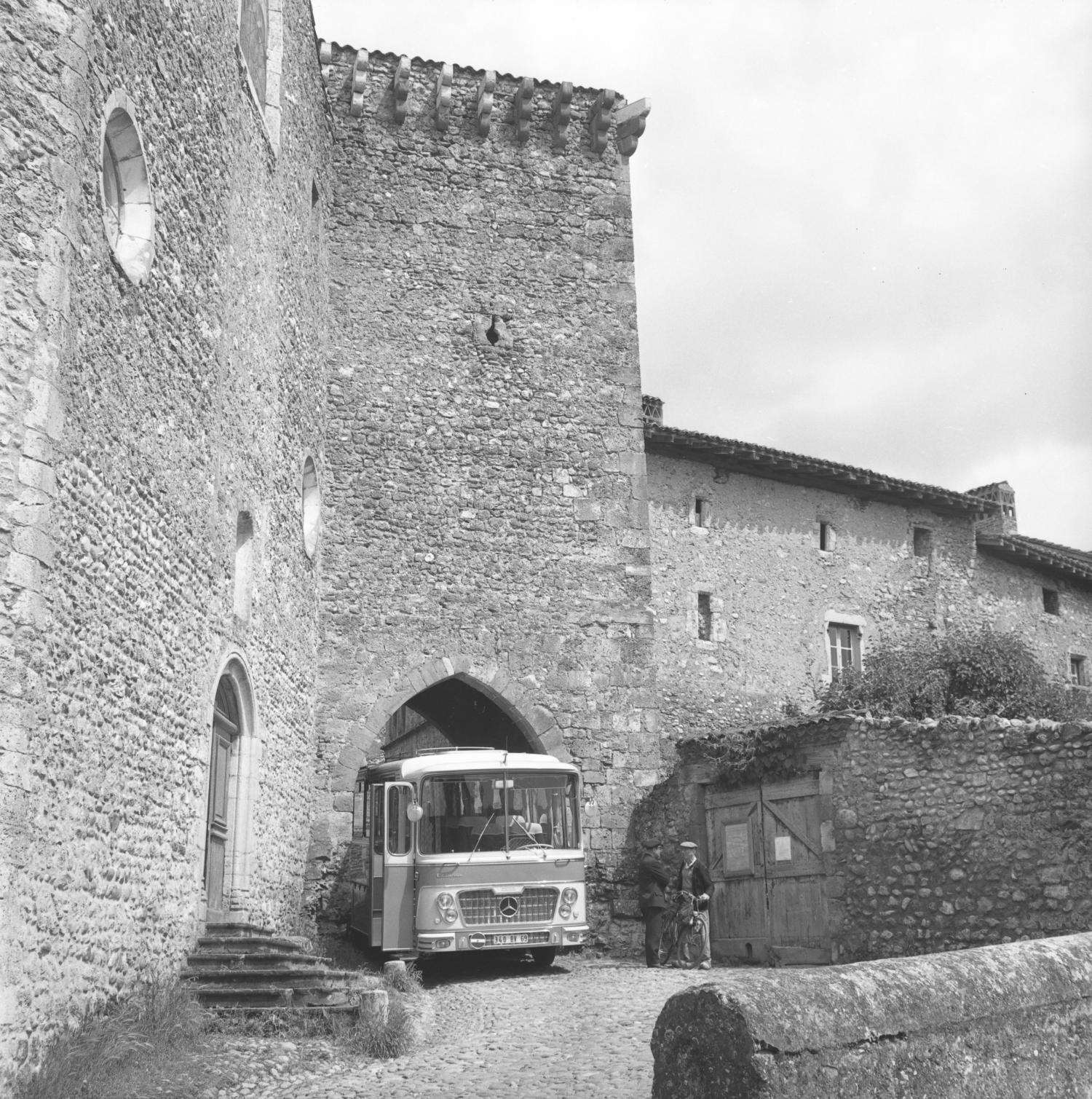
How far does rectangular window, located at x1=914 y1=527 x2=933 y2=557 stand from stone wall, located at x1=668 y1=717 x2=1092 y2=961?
362 inches

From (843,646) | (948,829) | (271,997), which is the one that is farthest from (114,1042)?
(843,646)

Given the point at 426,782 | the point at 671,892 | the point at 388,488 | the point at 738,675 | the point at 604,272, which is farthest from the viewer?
the point at 738,675

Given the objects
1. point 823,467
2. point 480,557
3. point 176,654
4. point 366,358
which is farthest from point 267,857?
point 823,467

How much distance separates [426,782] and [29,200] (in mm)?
6005

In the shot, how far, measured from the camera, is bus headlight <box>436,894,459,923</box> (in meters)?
10.5

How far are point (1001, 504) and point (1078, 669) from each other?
3.51 metres

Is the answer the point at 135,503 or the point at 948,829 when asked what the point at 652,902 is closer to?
the point at 948,829

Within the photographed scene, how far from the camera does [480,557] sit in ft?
46.9

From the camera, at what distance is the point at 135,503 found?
25.6ft

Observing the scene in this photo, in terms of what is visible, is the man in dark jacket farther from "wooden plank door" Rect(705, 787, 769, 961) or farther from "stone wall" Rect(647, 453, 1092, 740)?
"stone wall" Rect(647, 453, 1092, 740)

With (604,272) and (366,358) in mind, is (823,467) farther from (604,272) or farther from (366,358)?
(366,358)

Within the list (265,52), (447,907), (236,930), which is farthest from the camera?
(265,52)

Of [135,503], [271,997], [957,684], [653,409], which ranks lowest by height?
[271,997]

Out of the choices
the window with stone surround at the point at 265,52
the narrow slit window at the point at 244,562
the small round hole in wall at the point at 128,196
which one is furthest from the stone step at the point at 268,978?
the window with stone surround at the point at 265,52
